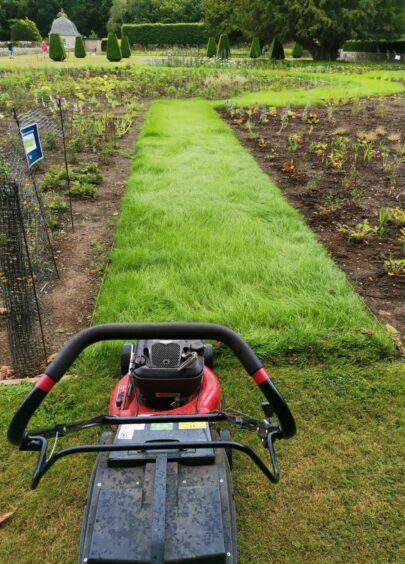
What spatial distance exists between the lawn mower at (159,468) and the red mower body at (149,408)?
0.17m

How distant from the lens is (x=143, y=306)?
388 centimetres

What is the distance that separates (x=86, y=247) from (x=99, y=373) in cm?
221

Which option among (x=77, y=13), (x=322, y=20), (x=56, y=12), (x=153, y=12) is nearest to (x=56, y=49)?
(x=322, y=20)

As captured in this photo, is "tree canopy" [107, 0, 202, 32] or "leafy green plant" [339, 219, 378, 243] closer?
"leafy green plant" [339, 219, 378, 243]

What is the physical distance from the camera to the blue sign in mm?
3926

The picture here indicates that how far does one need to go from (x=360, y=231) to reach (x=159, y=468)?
170 inches

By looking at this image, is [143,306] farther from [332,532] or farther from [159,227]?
[332,532]

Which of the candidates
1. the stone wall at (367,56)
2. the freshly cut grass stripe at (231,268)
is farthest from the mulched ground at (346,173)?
the stone wall at (367,56)

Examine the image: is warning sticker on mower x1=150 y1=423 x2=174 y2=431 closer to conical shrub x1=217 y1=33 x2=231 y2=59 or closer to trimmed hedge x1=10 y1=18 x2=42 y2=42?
conical shrub x1=217 y1=33 x2=231 y2=59

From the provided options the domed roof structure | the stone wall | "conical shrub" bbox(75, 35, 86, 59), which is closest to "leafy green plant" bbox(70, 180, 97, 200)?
"conical shrub" bbox(75, 35, 86, 59)

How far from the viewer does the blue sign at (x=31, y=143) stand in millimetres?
3926

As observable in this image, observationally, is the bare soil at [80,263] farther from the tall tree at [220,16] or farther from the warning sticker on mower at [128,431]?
the tall tree at [220,16]

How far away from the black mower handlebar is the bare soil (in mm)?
2124

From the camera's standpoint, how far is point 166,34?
49.3 meters
